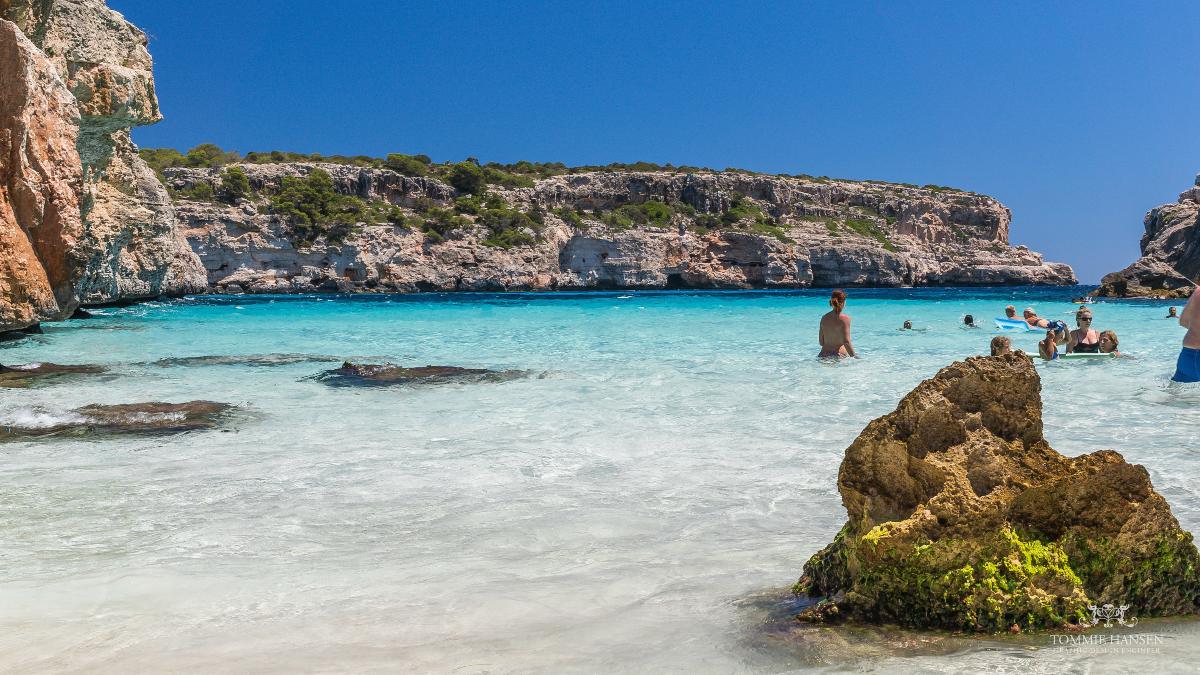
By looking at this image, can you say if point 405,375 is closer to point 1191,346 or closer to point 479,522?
point 479,522

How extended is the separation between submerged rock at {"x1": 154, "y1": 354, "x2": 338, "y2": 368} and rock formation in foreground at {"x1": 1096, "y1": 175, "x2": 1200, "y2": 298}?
39587 millimetres

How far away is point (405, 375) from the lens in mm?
11422

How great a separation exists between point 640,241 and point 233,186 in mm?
33997

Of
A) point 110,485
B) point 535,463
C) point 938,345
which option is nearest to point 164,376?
point 110,485

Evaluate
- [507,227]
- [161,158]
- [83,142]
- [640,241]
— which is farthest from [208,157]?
[83,142]

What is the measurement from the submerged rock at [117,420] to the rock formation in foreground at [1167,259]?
42852mm

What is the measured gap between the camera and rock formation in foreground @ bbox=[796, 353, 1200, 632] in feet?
8.66

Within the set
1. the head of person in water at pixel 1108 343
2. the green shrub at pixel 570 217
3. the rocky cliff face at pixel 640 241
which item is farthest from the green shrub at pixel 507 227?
the head of person in water at pixel 1108 343

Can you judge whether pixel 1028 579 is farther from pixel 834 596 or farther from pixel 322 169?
pixel 322 169

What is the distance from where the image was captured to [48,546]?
4109 millimetres

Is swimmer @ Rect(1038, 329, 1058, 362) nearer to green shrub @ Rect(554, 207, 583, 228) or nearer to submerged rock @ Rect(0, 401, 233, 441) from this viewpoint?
submerged rock @ Rect(0, 401, 233, 441)

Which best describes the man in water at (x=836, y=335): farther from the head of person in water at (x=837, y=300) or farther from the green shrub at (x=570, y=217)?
the green shrub at (x=570, y=217)

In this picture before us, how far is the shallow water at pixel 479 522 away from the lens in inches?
109

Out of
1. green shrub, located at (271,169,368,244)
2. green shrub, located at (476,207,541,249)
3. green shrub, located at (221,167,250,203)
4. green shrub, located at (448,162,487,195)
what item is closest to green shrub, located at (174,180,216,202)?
green shrub, located at (221,167,250,203)
